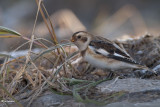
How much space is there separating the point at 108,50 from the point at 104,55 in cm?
12

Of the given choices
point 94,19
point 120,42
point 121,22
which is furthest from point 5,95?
point 94,19

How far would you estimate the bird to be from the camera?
4.16 metres

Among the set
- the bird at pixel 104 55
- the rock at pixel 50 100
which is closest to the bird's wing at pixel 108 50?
the bird at pixel 104 55

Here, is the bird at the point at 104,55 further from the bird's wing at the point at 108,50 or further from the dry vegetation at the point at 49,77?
the dry vegetation at the point at 49,77

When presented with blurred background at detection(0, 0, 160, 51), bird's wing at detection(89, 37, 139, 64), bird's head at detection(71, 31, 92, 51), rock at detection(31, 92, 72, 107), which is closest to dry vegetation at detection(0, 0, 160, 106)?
rock at detection(31, 92, 72, 107)

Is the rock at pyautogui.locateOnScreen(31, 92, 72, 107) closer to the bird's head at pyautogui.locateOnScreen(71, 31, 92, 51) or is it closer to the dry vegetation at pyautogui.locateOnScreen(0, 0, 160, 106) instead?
the dry vegetation at pyautogui.locateOnScreen(0, 0, 160, 106)

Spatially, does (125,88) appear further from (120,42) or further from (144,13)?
(144,13)

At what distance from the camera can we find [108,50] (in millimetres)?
4305

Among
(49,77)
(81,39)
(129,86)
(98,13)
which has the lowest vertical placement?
(129,86)

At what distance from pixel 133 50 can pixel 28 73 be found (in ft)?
7.28

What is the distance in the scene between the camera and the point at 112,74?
446cm

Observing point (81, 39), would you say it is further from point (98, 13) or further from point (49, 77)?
point (98, 13)

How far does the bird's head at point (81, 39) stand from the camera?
14.3ft

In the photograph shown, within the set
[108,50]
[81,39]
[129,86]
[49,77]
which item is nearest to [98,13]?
[81,39]
